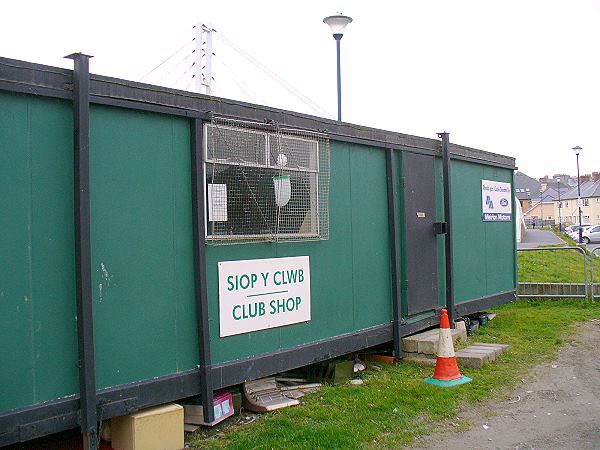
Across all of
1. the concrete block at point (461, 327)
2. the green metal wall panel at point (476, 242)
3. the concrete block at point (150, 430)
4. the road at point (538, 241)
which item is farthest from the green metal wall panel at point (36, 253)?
the road at point (538, 241)

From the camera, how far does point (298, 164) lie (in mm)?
6453

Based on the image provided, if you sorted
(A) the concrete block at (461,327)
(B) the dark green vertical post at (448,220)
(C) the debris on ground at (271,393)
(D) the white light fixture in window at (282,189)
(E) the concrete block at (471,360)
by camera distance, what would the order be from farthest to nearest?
(A) the concrete block at (461,327) < (B) the dark green vertical post at (448,220) < (E) the concrete block at (471,360) < (D) the white light fixture in window at (282,189) < (C) the debris on ground at (271,393)

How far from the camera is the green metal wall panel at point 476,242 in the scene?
9.40m

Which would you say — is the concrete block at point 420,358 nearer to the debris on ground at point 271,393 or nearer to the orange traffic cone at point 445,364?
the orange traffic cone at point 445,364

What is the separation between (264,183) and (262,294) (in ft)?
3.39

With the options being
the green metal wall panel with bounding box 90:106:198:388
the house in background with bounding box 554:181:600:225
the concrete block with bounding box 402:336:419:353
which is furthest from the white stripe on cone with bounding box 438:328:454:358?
the house in background with bounding box 554:181:600:225

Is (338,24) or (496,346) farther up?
(338,24)

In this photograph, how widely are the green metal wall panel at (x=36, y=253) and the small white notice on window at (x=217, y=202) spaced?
1292 millimetres

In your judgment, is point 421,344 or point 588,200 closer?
point 421,344

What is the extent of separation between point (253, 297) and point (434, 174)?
4.00 metres

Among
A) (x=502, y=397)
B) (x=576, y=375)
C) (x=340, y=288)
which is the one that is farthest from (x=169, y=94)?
(x=576, y=375)

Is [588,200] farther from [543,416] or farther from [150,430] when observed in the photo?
[150,430]

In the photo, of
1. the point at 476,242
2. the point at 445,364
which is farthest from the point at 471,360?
the point at 476,242

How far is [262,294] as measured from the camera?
601cm
